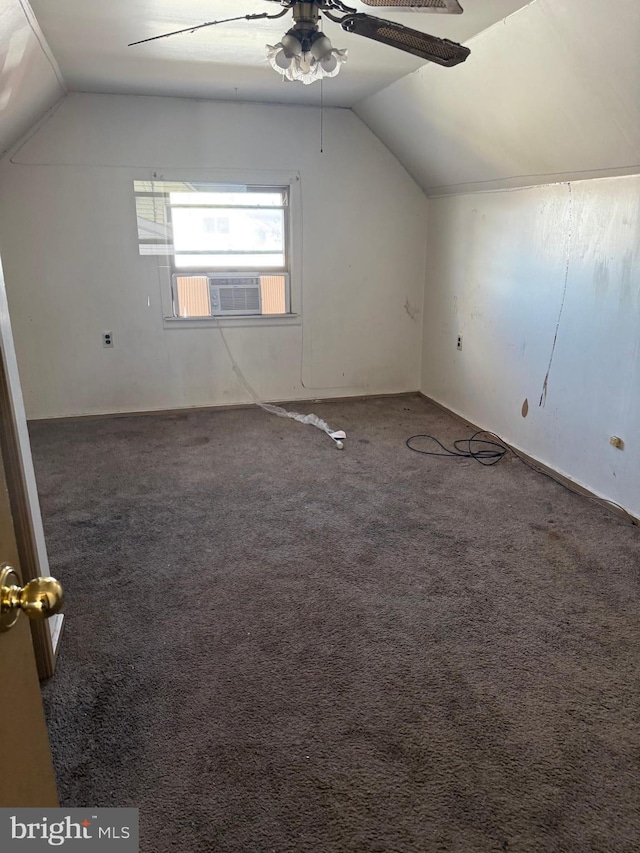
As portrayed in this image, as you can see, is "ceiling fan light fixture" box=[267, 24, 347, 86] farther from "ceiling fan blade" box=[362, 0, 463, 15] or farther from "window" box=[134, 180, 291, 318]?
"window" box=[134, 180, 291, 318]

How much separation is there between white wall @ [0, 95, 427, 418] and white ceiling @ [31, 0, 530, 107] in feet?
0.96

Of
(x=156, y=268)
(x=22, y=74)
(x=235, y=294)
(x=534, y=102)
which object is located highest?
(x=22, y=74)

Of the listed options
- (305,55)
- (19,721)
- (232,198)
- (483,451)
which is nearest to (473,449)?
(483,451)

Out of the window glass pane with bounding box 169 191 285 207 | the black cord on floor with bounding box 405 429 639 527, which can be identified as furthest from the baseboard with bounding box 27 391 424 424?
the window glass pane with bounding box 169 191 285 207

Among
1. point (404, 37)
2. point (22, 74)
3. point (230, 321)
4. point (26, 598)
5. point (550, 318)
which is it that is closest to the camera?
point (26, 598)

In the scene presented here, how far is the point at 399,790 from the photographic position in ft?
5.06

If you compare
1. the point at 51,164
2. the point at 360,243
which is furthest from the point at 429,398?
the point at 51,164

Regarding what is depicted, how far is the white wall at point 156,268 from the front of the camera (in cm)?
408

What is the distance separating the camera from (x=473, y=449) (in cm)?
398

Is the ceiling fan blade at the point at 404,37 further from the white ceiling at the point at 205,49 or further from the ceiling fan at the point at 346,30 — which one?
the white ceiling at the point at 205,49

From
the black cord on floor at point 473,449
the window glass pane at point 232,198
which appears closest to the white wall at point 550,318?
the black cord on floor at point 473,449

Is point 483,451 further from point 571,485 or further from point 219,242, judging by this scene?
point 219,242

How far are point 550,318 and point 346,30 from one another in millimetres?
2221

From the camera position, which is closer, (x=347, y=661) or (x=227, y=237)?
(x=347, y=661)
